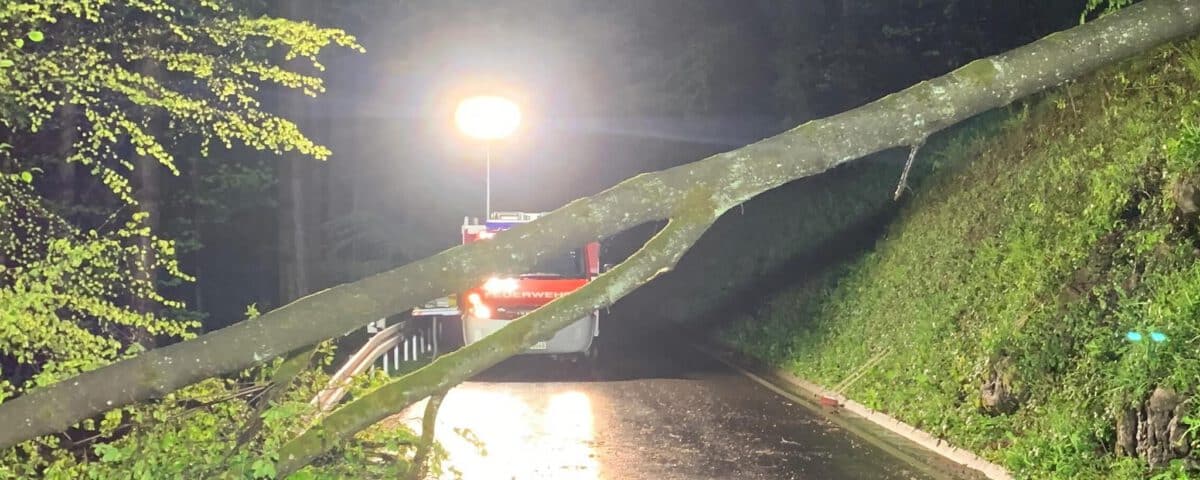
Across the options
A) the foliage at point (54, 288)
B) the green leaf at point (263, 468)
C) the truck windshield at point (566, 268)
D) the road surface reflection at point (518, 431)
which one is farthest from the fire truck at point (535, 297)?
the green leaf at point (263, 468)

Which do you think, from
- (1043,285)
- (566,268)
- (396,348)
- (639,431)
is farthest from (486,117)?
(1043,285)

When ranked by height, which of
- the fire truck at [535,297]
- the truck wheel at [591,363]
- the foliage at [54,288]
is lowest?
the truck wheel at [591,363]

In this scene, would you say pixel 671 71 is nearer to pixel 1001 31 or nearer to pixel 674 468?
pixel 1001 31

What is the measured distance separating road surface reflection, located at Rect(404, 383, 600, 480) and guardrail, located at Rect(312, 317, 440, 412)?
128 centimetres

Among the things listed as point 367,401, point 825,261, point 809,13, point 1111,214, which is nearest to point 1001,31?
point 825,261

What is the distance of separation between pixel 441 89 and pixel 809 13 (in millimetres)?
16566

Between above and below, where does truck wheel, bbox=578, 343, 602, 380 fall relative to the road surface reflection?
below

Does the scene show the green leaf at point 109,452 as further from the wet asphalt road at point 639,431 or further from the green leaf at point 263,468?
the wet asphalt road at point 639,431

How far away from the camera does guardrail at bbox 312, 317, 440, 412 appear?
47.0 ft

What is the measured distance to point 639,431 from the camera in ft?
36.8

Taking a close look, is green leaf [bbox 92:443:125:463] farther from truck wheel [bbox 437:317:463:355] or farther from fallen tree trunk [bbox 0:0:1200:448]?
truck wheel [bbox 437:317:463:355]

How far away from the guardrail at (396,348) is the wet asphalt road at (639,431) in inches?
58.8

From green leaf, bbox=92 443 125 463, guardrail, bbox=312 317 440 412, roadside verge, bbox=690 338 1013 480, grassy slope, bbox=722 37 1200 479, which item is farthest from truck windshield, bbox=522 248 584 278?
green leaf, bbox=92 443 125 463

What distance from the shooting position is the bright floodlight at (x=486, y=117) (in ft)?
80.7
